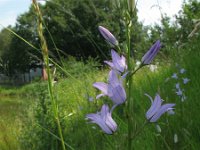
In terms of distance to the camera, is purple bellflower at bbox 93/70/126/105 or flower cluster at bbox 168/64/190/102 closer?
purple bellflower at bbox 93/70/126/105

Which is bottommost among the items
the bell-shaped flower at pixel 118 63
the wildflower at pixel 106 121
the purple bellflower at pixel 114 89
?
the wildflower at pixel 106 121

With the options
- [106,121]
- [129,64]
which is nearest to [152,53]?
[129,64]

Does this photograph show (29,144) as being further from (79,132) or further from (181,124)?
(181,124)

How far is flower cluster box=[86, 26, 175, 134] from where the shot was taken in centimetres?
122

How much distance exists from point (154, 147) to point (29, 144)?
6.43ft

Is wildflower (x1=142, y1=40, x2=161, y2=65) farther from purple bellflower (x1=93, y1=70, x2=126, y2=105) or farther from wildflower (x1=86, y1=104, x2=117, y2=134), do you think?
wildflower (x1=86, y1=104, x2=117, y2=134)

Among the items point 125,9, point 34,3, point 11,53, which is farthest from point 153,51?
point 11,53

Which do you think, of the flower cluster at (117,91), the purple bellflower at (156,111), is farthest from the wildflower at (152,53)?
the purple bellflower at (156,111)

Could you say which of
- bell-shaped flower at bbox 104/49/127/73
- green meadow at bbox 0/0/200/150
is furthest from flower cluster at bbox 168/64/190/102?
bell-shaped flower at bbox 104/49/127/73

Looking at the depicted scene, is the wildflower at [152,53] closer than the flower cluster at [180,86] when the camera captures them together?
Yes

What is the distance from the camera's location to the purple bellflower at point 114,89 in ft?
3.98

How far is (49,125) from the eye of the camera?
158 inches

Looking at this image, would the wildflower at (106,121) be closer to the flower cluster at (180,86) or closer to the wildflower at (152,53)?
the wildflower at (152,53)

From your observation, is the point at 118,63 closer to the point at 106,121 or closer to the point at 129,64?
the point at 129,64
